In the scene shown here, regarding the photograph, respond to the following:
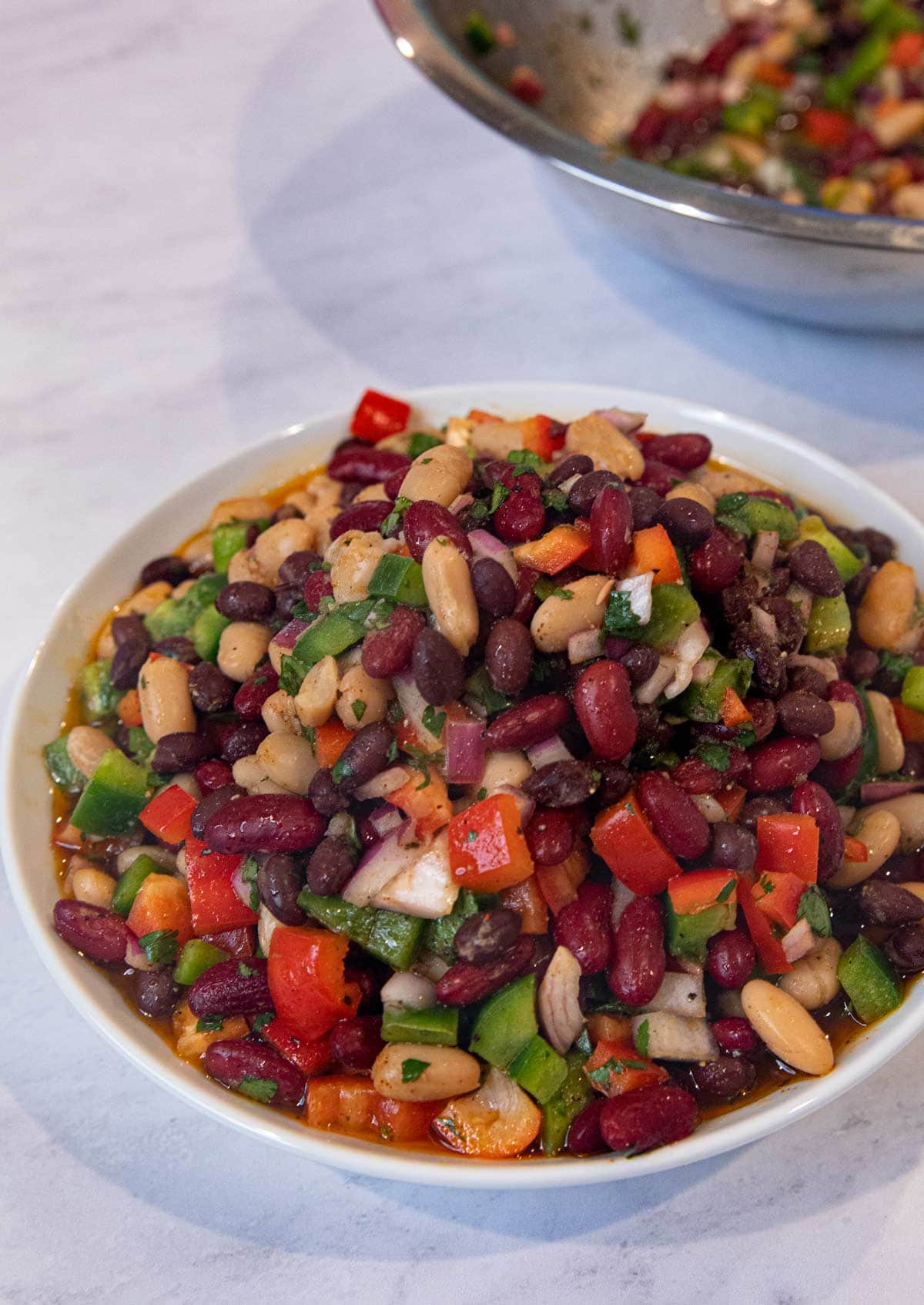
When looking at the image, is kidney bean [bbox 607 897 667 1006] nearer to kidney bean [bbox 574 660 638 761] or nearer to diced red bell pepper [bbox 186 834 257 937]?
kidney bean [bbox 574 660 638 761]

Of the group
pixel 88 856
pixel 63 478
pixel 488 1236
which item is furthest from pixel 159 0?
pixel 488 1236

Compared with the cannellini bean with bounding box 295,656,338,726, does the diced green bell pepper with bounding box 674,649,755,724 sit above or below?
above

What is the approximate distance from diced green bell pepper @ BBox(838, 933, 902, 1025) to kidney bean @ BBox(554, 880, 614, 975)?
35 cm

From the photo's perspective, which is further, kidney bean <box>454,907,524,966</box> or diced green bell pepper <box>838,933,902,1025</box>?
diced green bell pepper <box>838,933,902,1025</box>

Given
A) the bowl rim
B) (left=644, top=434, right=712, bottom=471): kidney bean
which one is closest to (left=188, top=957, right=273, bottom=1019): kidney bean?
(left=644, top=434, right=712, bottom=471): kidney bean

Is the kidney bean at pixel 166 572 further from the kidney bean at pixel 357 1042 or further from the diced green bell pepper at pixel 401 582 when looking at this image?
the kidney bean at pixel 357 1042

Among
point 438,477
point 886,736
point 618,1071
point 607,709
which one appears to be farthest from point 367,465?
point 618,1071

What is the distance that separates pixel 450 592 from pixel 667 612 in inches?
12.0

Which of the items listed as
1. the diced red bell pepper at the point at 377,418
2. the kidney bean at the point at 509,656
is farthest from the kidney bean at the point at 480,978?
the diced red bell pepper at the point at 377,418

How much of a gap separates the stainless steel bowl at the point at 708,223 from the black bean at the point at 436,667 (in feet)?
3.54

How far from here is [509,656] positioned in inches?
57.0

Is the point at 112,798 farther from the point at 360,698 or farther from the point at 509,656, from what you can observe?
the point at 509,656

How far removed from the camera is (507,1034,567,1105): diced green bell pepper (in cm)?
140

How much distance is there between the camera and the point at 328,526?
185 cm
